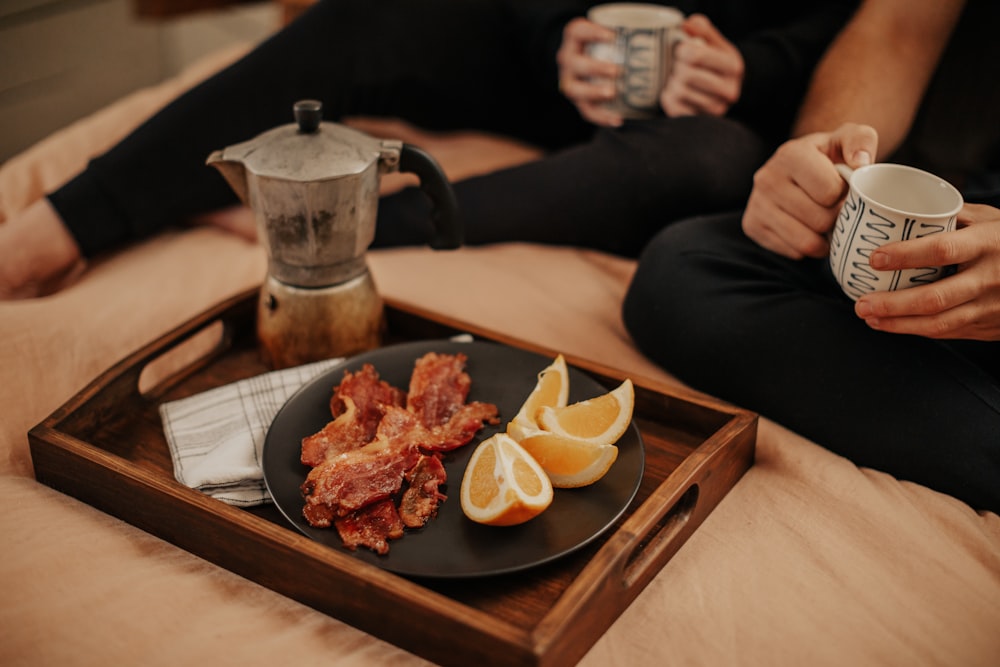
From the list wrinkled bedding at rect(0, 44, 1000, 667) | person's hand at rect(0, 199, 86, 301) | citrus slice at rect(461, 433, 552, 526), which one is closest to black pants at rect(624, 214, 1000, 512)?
wrinkled bedding at rect(0, 44, 1000, 667)

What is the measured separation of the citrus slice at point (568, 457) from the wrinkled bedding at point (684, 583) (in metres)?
0.11

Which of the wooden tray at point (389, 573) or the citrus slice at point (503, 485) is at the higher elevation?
the citrus slice at point (503, 485)

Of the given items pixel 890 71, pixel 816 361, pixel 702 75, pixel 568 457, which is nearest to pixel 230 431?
pixel 568 457

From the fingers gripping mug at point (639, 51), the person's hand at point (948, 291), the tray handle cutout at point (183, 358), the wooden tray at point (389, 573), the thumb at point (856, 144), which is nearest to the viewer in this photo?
the wooden tray at point (389, 573)

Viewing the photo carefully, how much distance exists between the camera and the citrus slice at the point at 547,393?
83 centimetres

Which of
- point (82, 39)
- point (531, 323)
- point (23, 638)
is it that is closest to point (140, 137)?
point (531, 323)

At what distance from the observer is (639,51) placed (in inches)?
44.6

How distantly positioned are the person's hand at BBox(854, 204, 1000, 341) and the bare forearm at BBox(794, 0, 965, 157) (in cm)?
39

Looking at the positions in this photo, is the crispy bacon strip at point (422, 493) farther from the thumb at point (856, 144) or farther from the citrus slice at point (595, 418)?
the thumb at point (856, 144)

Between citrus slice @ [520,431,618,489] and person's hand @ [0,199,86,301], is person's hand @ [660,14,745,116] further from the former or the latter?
person's hand @ [0,199,86,301]

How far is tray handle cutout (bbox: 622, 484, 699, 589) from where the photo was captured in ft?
2.47

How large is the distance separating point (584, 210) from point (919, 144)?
0.44 metres

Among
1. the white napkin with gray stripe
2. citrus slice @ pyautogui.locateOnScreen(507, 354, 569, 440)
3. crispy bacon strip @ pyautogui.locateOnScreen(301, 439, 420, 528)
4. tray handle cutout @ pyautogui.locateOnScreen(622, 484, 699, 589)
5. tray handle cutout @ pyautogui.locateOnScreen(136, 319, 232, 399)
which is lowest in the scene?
tray handle cutout @ pyautogui.locateOnScreen(136, 319, 232, 399)

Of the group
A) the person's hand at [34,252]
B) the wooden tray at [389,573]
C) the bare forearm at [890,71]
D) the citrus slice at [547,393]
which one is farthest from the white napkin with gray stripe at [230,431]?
the bare forearm at [890,71]
